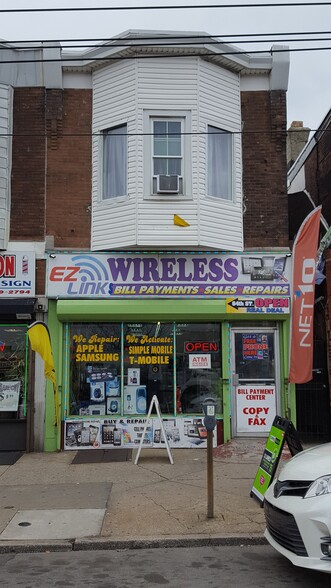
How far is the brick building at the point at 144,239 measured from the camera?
10938 mm

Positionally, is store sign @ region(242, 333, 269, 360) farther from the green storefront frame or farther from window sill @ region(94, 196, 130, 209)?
window sill @ region(94, 196, 130, 209)

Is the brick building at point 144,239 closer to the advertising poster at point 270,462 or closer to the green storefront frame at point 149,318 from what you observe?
the green storefront frame at point 149,318

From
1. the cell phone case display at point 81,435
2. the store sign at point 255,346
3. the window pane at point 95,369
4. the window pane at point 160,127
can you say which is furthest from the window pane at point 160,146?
the cell phone case display at point 81,435

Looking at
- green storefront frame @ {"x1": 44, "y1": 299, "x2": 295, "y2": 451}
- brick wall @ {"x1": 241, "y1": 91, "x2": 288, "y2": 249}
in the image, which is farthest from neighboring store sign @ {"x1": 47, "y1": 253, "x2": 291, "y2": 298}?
brick wall @ {"x1": 241, "y1": 91, "x2": 288, "y2": 249}

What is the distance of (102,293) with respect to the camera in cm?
1100

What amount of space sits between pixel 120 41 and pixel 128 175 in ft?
8.62

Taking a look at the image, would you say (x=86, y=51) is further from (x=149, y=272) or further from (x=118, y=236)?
(x=149, y=272)

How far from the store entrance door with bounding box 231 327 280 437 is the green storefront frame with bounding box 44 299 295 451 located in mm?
155

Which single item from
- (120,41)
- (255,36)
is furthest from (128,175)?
(255,36)

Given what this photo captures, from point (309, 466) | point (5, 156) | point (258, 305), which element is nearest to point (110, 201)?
point (5, 156)

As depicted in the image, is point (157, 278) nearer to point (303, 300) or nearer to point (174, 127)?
point (303, 300)

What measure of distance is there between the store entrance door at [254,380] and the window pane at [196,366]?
364mm

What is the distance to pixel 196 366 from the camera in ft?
36.8

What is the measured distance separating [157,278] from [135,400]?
8.03ft
